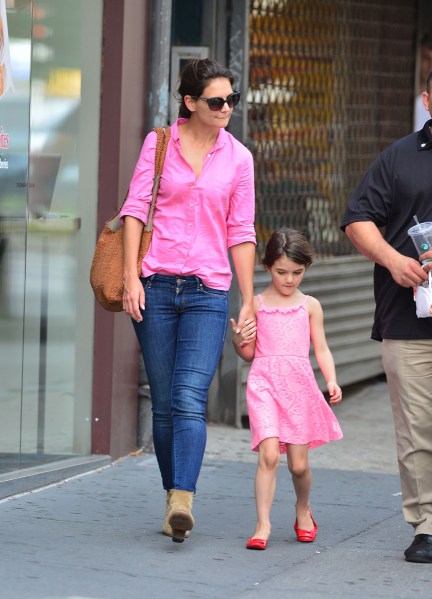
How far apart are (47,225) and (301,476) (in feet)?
6.31

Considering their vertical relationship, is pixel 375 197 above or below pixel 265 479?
above

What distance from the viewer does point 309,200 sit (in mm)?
9383

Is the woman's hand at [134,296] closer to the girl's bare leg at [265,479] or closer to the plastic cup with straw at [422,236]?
the girl's bare leg at [265,479]

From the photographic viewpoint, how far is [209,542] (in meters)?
5.51

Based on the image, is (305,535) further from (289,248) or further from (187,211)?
(187,211)

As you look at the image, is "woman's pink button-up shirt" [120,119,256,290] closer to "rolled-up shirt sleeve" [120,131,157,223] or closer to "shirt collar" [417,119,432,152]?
"rolled-up shirt sleeve" [120,131,157,223]

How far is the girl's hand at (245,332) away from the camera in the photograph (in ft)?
17.8

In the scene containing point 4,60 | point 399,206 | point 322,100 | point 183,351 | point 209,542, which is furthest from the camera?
point 322,100

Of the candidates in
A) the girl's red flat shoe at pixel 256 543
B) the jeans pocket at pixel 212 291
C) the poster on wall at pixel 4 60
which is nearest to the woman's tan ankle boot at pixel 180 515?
the girl's red flat shoe at pixel 256 543

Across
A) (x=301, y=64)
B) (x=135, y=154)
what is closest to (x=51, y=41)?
(x=135, y=154)

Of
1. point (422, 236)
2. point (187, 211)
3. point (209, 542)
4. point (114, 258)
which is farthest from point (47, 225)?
point (422, 236)

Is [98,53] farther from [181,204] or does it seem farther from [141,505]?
[141,505]

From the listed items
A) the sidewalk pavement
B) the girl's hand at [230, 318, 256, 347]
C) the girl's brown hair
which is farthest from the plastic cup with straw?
the sidewalk pavement

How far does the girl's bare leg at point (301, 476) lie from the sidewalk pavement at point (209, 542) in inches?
4.1
